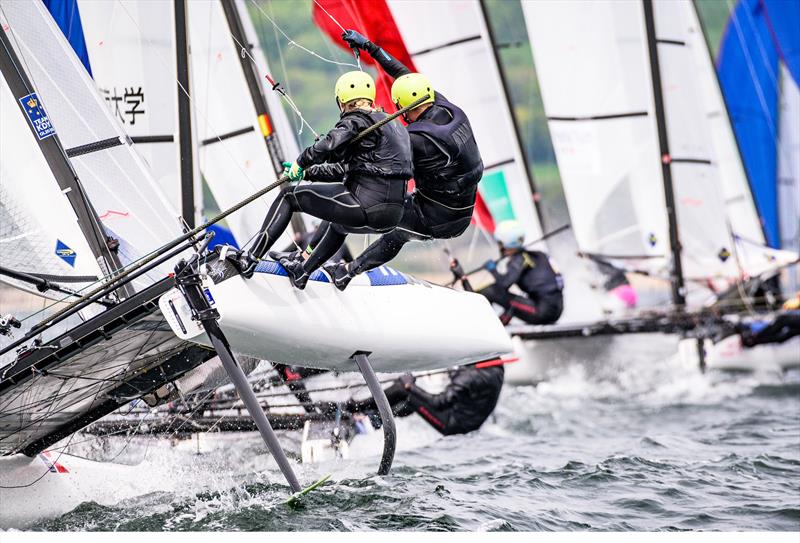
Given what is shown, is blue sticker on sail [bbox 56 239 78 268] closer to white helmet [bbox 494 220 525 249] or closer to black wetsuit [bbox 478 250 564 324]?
black wetsuit [bbox 478 250 564 324]

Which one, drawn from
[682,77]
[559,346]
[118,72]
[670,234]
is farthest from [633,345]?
[118,72]

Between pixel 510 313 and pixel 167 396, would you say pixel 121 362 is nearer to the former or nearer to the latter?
pixel 167 396

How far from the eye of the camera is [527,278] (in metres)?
9.62

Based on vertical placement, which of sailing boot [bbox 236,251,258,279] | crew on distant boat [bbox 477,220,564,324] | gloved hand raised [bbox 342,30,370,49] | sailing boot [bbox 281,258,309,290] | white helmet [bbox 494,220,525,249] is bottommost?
crew on distant boat [bbox 477,220,564,324]

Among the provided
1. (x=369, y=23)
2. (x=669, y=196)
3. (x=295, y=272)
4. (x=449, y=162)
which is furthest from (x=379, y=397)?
(x=669, y=196)

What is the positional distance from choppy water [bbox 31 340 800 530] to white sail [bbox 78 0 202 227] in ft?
7.07

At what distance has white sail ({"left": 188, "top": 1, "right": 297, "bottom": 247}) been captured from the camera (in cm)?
866

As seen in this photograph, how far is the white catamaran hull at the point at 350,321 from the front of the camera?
190 inches

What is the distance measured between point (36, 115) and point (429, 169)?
6.31 ft

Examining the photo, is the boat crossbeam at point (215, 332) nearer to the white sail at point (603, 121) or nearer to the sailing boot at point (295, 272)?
the sailing boot at point (295, 272)

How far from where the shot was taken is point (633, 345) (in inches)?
430

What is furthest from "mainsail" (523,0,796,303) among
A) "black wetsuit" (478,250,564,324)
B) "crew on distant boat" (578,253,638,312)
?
"black wetsuit" (478,250,564,324)

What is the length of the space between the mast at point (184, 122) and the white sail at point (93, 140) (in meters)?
0.97

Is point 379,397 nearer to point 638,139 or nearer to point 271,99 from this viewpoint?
point 271,99
